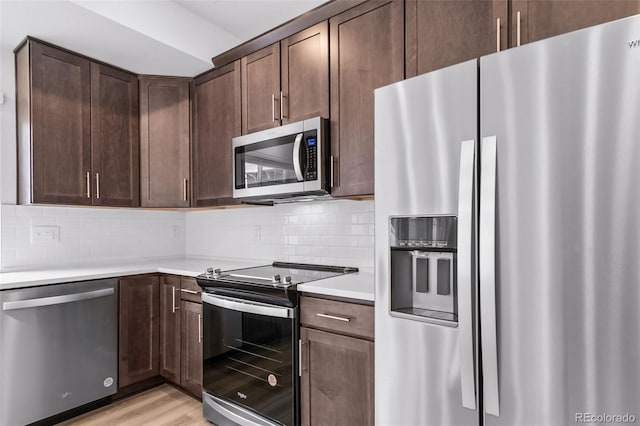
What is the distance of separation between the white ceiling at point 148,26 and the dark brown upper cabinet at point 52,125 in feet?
0.44

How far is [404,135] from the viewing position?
1.31 m

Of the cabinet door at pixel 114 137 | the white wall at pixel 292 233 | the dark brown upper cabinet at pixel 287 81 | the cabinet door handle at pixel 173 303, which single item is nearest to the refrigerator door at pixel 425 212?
the dark brown upper cabinet at pixel 287 81

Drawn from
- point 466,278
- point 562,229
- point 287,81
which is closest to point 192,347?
point 287,81

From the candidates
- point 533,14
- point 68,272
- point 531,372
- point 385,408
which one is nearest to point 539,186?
point 531,372

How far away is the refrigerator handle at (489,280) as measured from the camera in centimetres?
109

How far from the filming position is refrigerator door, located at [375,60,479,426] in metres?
1.14

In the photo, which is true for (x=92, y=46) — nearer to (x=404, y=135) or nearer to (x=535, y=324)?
(x=404, y=135)

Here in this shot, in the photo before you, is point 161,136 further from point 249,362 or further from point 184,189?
point 249,362

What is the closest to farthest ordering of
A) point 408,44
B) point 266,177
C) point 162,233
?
point 408,44
point 266,177
point 162,233

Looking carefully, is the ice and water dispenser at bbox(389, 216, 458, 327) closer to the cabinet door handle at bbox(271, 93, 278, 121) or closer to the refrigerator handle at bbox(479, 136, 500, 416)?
the refrigerator handle at bbox(479, 136, 500, 416)

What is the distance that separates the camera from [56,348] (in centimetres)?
218

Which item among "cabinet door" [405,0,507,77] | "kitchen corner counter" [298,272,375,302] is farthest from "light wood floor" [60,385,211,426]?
"cabinet door" [405,0,507,77]

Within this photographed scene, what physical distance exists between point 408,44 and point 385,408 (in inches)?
63.6

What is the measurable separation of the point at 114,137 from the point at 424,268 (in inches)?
102
